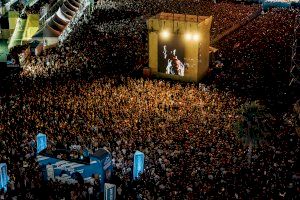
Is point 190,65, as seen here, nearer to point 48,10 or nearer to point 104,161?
point 104,161

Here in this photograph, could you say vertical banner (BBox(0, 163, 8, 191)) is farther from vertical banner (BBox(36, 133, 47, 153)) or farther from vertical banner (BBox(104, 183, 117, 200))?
vertical banner (BBox(104, 183, 117, 200))

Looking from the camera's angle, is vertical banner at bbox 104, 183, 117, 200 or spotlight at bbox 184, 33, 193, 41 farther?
spotlight at bbox 184, 33, 193, 41

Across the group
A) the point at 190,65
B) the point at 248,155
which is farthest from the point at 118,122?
the point at 190,65

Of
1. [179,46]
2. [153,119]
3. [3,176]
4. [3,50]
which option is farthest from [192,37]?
Result: [3,50]

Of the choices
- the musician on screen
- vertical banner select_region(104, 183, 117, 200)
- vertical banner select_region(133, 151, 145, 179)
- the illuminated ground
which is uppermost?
the illuminated ground

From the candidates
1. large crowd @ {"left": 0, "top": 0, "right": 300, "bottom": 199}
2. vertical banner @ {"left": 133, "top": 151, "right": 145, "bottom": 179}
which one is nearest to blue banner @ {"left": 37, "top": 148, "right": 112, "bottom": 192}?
large crowd @ {"left": 0, "top": 0, "right": 300, "bottom": 199}

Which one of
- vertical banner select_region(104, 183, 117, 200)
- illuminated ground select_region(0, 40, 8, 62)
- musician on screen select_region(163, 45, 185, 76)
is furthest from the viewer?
illuminated ground select_region(0, 40, 8, 62)

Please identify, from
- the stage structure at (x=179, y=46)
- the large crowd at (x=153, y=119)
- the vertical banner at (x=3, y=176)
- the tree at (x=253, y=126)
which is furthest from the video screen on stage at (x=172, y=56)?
the vertical banner at (x=3, y=176)
